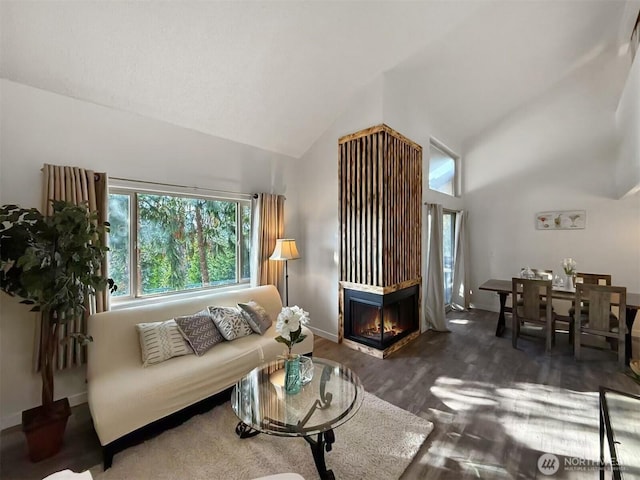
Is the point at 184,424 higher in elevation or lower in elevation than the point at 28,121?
lower

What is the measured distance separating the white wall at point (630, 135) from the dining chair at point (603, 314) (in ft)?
3.93

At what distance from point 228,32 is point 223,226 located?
6.74 feet

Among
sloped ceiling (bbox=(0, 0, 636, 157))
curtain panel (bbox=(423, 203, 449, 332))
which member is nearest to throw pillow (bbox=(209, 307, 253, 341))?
sloped ceiling (bbox=(0, 0, 636, 157))

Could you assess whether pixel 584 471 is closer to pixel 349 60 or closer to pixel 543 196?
pixel 349 60

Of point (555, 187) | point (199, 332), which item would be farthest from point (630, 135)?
point (199, 332)

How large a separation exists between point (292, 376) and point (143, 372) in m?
1.17

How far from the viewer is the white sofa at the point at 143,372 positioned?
174 centimetres

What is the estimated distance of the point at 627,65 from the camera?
13.0 ft

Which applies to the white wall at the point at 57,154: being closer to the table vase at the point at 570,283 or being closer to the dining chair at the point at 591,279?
the table vase at the point at 570,283

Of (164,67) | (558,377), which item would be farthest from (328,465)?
(164,67)

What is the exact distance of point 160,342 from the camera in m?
2.25

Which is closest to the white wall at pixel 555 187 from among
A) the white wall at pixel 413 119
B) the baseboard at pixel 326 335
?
the white wall at pixel 413 119

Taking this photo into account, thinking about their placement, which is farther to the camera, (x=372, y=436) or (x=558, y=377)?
(x=558, y=377)

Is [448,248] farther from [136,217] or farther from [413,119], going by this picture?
[136,217]
